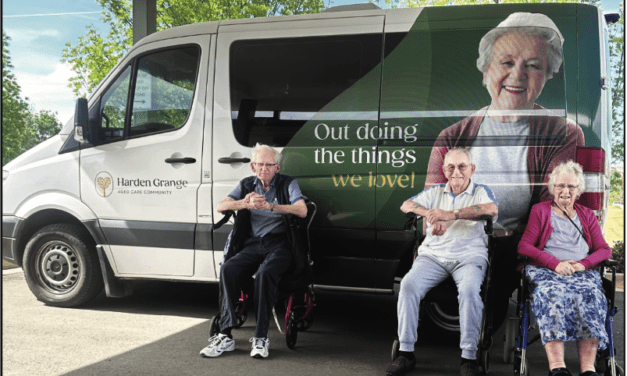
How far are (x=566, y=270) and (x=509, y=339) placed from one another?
2.48 feet

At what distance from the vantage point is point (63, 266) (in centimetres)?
587

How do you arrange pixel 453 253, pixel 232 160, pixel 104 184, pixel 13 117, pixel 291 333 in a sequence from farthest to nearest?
pixel 13 117 < pixel 104 184 < pixel 232 160 < pixel 291 333 < pixel 453 253

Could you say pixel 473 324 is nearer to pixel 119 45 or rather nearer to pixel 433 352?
pixel 433 352

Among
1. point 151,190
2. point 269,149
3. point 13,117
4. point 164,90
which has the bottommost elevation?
point 151,190

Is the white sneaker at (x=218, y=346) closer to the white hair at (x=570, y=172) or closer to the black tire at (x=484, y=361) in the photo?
the black tire at (x=484, y=361)

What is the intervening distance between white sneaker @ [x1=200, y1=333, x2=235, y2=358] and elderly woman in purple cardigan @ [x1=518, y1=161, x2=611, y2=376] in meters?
2.04

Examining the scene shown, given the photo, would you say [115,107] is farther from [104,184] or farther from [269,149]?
[269,149]

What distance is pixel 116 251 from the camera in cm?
560

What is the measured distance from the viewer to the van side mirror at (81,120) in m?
5.49

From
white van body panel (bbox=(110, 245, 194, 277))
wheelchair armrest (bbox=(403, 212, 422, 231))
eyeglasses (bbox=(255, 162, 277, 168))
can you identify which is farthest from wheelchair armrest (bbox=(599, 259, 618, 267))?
white van body panel (bbox=(110, 245, 194, 277))

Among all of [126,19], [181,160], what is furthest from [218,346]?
[126,19]

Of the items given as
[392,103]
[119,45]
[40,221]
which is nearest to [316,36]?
[392,103]

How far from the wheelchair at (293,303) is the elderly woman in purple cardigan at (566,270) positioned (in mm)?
1606

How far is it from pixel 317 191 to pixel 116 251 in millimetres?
1892
